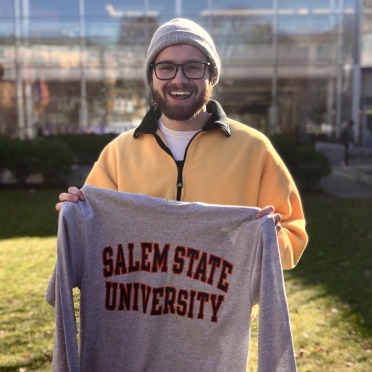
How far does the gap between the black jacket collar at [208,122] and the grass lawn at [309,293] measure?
114cm

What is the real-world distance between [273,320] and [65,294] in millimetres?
891

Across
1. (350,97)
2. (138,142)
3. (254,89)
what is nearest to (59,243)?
(138,142)

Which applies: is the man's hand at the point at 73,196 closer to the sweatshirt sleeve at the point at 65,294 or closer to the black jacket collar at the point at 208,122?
the sweatshirt sleeve at the point at 65,294

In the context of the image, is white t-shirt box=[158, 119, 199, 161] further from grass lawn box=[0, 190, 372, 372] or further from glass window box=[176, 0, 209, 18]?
glass window box=[176, 0, 209, 18]

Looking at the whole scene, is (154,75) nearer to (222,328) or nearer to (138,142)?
(138,142)

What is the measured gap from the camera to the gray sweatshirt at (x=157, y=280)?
258 centimetres

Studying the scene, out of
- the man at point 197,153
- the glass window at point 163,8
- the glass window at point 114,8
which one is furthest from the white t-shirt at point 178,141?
the glass window at point 114,8

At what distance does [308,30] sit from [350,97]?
466 centimetres

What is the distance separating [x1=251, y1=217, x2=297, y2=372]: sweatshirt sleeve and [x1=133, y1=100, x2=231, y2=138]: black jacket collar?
2.21 feet

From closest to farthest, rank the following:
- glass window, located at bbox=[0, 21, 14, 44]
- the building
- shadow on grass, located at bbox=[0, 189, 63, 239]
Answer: shadow on grass, located at bbox=[0, 189, 63, 239]
the building
glass window, located at bbox=[0, 21, 14, 44]

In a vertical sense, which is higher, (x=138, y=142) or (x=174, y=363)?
(x=138, y=142)

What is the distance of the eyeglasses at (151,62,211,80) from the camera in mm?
2740

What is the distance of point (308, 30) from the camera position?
27000mm

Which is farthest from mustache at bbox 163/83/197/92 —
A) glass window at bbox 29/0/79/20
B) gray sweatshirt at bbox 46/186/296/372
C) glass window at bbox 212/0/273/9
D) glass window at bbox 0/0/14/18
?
glass window at bbox 0/0/14/18
